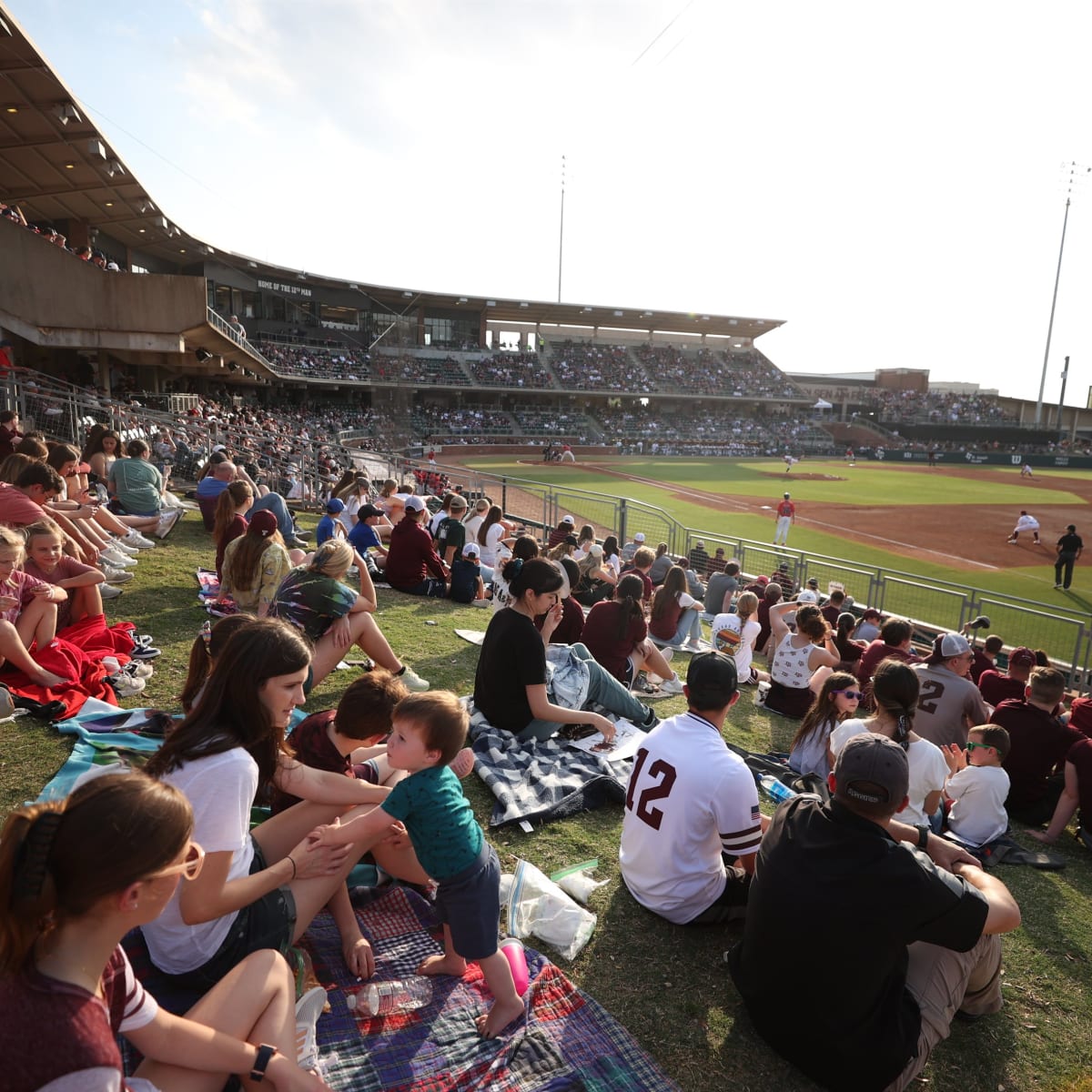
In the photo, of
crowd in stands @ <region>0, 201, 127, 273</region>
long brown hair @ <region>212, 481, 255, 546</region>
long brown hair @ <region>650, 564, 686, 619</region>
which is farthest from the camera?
crowd in stands @ <region>0, 201, 127, 273</region>

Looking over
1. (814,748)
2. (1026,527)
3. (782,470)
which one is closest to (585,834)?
(814,748)

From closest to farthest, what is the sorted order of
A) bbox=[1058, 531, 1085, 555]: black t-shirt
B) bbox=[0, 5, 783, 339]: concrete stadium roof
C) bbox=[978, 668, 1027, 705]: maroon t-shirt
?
bbox=[978, 668, 1027, 705]: maroon t-shirt
bbox=[0, 5, 783, 339]: concrete stadium roof
bbox=[1058, 531, 1085, 555]: black t-shirt

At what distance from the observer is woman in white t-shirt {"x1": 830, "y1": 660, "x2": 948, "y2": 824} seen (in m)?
4.24

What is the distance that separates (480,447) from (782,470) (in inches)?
787

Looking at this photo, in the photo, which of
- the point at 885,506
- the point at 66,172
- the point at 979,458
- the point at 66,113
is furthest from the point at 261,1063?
the point at 979,458

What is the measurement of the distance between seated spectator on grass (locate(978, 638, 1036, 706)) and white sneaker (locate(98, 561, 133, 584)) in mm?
8826

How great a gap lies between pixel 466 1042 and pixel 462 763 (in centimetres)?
105

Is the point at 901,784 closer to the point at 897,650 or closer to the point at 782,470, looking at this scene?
the point at 897,650

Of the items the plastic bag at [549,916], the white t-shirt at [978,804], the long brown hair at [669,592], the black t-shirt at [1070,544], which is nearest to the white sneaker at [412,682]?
the plastic bag at [549,916]

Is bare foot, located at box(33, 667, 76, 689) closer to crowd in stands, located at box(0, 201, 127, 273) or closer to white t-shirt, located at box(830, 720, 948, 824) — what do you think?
white t-shirt, located at box(830, 720, 948, 824)

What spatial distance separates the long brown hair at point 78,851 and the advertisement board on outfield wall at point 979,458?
206 feet

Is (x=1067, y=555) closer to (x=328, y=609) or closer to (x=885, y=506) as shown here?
(x=885, y=506)

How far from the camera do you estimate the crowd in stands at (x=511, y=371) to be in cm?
5928

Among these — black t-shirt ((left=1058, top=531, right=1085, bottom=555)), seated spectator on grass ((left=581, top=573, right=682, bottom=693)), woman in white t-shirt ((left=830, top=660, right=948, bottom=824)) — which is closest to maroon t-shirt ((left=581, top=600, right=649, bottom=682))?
seated spectator on grass ((left=581, top=573, right=682, bottom=693))
